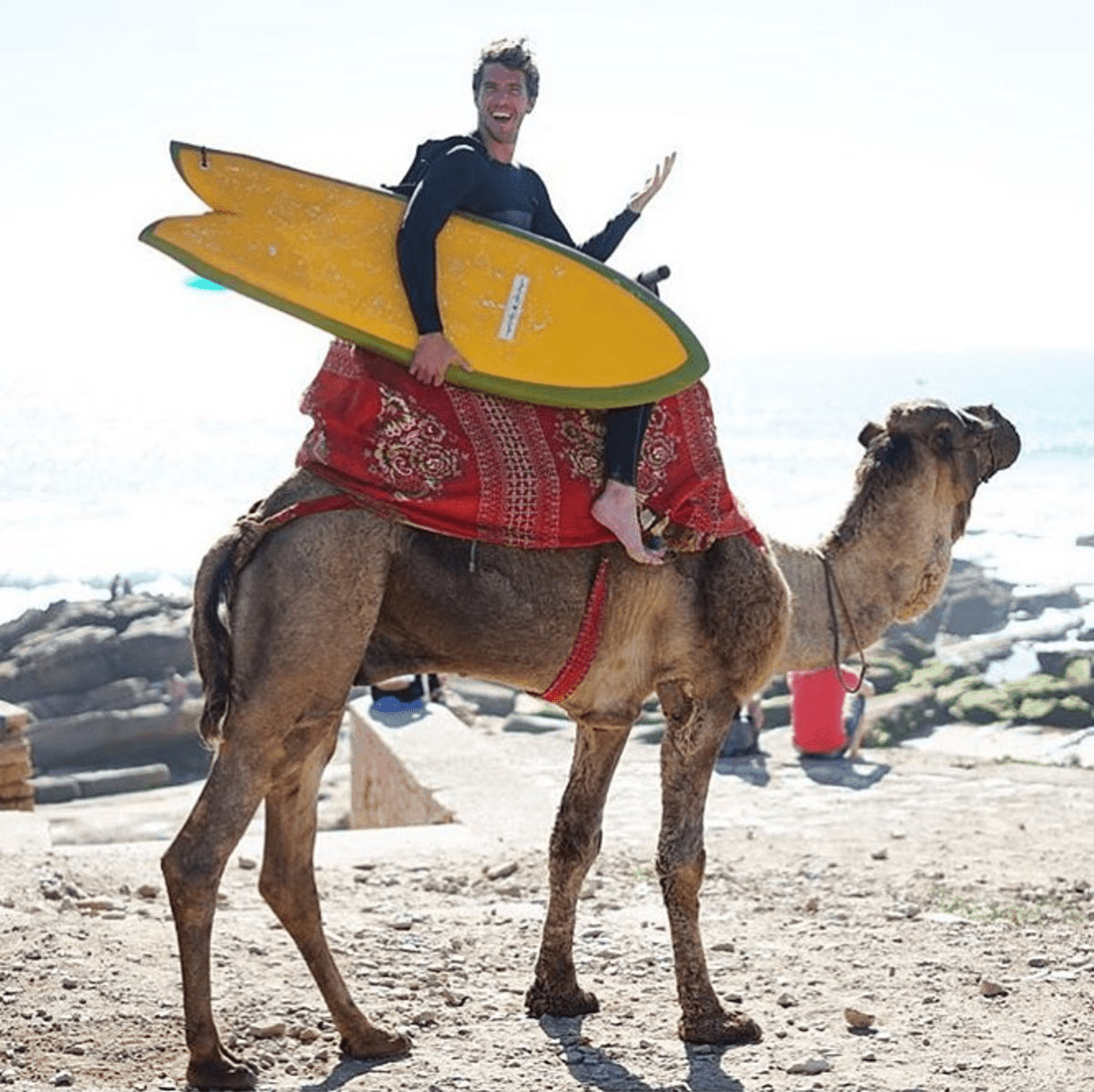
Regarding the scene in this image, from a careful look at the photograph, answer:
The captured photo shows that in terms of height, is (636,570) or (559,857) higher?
(636,570)

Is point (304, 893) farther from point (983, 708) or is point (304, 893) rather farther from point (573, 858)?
point (983, 708)

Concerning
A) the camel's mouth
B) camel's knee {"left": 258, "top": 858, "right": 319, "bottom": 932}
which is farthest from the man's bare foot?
the camel's mouth

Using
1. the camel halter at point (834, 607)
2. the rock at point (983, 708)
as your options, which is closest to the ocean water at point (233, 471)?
the camel halter at point (834, 607)

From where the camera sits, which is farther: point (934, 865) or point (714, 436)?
point (934, 865)

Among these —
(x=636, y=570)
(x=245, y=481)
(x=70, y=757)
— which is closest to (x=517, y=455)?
(x=636, y=570)

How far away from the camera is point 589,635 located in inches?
235

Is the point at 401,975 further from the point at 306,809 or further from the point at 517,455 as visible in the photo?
the point at 517,455

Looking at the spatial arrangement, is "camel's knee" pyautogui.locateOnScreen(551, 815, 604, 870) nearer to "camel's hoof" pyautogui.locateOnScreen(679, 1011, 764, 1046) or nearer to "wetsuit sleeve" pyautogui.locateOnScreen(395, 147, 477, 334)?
"camel's hoof" pyautogui.locateOnScreen(679, 1011, 764, 1046)

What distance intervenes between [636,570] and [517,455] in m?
0.62

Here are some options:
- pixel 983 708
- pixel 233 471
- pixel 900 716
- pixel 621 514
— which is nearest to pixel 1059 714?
pixel 983 708

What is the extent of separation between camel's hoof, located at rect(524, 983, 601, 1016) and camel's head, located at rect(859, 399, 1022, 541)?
246 centimetres

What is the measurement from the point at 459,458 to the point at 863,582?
7.12ft

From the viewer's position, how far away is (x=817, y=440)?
10556 centimetres

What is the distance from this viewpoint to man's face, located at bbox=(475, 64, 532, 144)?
5.72m
